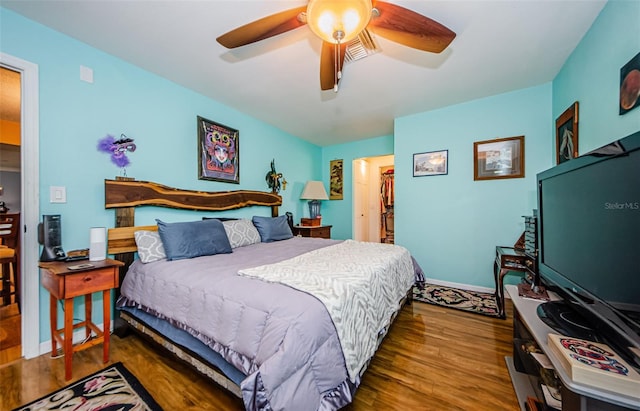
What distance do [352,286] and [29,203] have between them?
2369 mm

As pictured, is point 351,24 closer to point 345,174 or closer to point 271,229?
point 271,229

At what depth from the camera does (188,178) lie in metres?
2.73

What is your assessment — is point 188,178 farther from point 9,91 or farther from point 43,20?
point 9,91

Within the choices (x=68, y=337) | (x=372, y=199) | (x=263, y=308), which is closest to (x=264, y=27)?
(x=263, y=308)

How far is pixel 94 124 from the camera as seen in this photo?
2.02m

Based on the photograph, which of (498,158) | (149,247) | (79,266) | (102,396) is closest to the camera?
(102,396)

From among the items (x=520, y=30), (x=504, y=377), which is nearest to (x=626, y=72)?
(x=520, y=30)

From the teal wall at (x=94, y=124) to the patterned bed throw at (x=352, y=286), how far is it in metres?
1.60

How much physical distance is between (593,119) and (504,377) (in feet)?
6.61

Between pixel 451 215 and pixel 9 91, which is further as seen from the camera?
pixel 451 215

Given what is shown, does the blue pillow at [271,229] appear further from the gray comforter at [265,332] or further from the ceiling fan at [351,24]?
the ceiling fan at [351,24]

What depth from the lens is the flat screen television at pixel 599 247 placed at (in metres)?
0.81

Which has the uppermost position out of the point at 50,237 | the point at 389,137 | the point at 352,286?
the point at 389,137

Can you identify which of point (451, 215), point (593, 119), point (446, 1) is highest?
point (446, 1)
